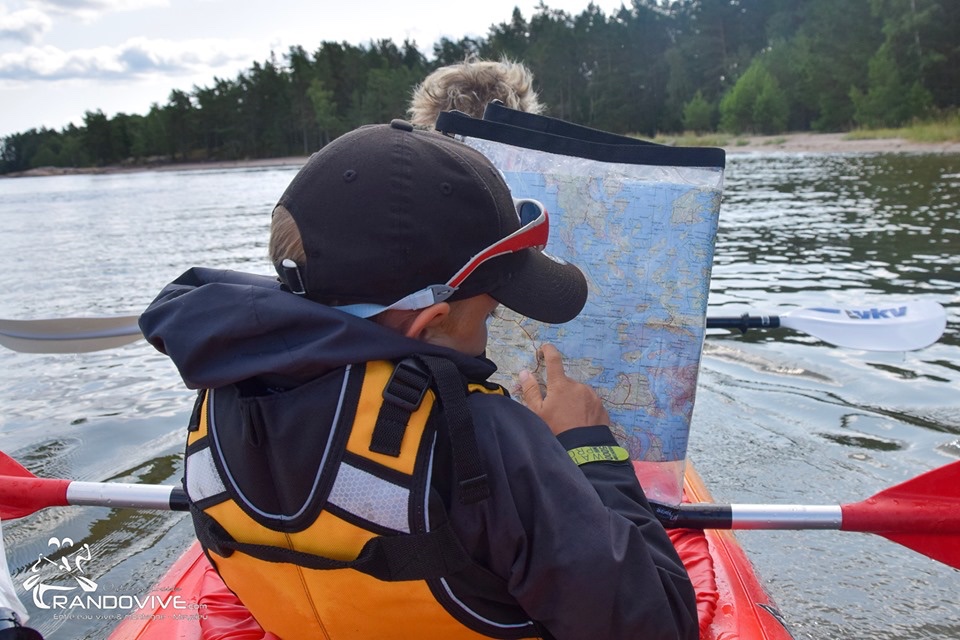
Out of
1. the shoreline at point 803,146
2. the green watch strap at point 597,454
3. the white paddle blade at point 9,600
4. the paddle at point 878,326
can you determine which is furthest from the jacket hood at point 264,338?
the shoreline at point 803,146

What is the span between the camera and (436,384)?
123 cm

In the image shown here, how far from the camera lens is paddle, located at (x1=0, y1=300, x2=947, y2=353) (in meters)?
3.95

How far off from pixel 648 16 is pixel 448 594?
87826 millimetres

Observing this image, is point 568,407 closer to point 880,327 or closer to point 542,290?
point 542,290

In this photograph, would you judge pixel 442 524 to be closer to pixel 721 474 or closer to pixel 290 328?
pixel 290 328

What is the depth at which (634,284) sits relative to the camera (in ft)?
6.69

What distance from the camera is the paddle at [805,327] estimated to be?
3953 millimetres

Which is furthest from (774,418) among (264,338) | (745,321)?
(264,338)

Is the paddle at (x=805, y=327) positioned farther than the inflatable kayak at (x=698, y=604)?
Yes

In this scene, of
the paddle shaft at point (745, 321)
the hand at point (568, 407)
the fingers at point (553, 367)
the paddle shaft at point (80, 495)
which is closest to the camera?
the hand at point (568, 407)

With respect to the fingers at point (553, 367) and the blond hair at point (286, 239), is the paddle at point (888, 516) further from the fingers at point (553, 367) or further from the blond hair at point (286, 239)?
the blond hair at point (286, 239)

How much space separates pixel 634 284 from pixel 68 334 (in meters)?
3.24

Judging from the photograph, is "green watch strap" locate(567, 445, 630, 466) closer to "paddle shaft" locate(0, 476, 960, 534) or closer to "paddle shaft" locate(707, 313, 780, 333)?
"paddle shaft" locate(0, 476, 960, 534)

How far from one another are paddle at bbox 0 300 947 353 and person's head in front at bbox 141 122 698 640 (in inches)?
109
